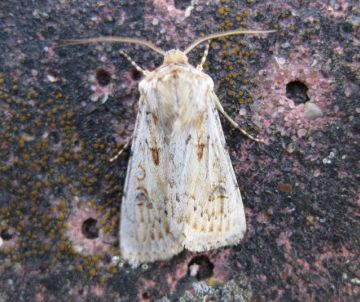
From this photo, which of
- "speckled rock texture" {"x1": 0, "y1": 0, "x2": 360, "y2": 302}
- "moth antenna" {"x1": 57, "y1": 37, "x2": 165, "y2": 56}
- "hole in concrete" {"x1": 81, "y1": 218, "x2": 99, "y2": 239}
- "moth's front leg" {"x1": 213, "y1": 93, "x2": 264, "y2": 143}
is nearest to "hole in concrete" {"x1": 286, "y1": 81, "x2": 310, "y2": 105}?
"speckled rock texture" {"x1": 0, "y1": 0, "x2": 360, "y2": 302}

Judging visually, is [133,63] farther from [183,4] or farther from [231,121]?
[231,121]

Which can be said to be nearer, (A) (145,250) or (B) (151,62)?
(A) (145,250)

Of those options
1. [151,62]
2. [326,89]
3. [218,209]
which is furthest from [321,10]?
[218,209]

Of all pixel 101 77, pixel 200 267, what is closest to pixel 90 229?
pixel 200 267

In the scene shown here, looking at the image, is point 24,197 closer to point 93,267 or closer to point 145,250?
point 93,267

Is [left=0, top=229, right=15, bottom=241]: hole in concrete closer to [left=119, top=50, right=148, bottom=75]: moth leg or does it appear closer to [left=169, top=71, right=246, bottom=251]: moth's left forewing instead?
[left=169, top=71, right=246, bottom=251]: moth's left forewing

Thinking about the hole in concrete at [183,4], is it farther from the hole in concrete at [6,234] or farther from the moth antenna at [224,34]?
the hole in concrete at [6,234]
